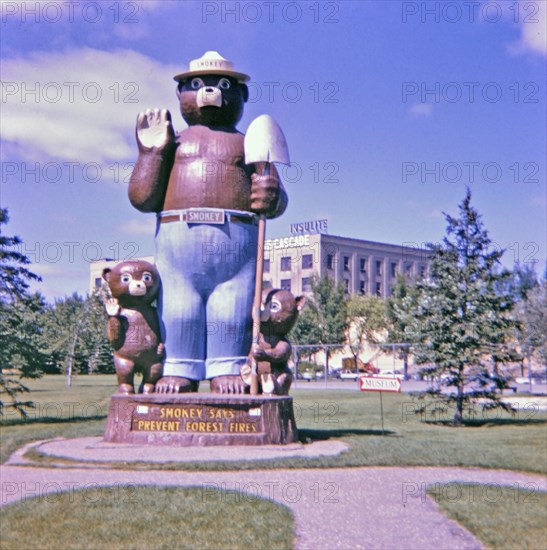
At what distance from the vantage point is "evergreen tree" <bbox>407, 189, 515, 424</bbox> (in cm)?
1560

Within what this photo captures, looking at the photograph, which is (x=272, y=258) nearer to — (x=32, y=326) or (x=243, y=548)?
(x=32, y=326)

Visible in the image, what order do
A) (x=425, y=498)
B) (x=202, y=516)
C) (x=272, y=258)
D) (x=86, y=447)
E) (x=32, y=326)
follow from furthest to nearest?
(x=272, y=258)
(x=32, y=326)
(x=86, y=447)
(x=425, y=498)
(x=202, y=516)

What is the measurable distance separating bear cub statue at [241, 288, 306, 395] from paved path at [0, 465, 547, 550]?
2227 mm

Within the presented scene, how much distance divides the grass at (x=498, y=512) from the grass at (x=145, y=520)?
1621 mm

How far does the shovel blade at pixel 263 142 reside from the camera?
11.1 metres

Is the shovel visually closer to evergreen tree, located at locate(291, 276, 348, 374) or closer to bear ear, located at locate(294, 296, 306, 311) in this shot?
bear ear, located at locate(294, 296, 306, 311)

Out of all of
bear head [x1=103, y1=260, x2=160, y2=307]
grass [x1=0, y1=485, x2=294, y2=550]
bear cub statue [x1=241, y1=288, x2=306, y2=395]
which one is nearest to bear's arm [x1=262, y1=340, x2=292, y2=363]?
bear cub statue [x1=241, y1=288, x2=306, y2=395]

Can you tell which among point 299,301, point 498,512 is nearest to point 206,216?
point 299,301

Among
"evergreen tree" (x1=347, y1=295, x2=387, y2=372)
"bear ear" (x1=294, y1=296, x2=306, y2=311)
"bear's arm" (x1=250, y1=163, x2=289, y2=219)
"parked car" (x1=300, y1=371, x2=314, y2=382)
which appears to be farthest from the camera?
"evergreen tree" (x1=347, y1=295, x2=387, y2=372)

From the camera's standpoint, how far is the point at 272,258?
183 ft

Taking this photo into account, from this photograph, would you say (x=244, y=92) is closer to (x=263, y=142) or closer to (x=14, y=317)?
(x=263, y=142)

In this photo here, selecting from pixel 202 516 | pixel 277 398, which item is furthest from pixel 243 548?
pixel 277 398

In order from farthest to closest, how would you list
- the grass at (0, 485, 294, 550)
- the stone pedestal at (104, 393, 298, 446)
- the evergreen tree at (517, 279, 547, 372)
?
the evergreen tree at (517, 279, 547, 372) → the stone pedestal at (104, 393, 298, 446) → the grass at (0, 485, 294, 550)

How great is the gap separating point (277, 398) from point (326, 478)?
210 centimetres
